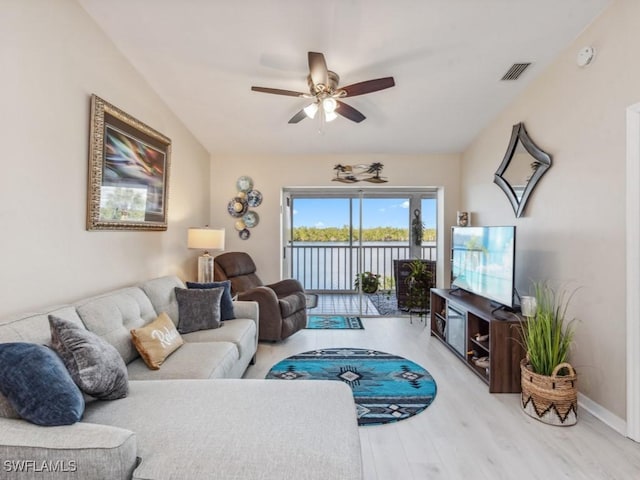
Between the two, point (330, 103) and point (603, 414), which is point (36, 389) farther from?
point (603, 414)

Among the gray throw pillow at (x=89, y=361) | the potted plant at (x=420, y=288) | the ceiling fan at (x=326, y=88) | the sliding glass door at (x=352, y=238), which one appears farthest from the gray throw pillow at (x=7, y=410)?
the potted plant at (x=420, y=288)

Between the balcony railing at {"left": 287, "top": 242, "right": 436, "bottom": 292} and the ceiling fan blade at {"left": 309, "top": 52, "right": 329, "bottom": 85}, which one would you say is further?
the balcony railing at {"left": 287, "top": 242, "right": 436, "bottom": 292}

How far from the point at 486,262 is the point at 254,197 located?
3.21m

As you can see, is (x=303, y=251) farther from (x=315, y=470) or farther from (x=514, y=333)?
(x=315, y=470)

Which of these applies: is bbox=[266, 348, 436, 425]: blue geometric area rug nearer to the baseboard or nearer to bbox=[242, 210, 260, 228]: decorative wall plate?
the baseboard

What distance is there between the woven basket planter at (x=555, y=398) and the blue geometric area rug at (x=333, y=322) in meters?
2.26

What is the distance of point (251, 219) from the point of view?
4.84 m

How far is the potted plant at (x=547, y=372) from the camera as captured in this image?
2.14 meters

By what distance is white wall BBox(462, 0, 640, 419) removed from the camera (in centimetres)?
212

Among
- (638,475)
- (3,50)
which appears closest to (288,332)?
(638,475)

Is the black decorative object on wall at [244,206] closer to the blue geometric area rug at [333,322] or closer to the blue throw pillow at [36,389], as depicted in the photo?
the blue geometric area rug at [333,322]

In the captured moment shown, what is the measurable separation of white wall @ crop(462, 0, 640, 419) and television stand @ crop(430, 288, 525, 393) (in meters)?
0.44

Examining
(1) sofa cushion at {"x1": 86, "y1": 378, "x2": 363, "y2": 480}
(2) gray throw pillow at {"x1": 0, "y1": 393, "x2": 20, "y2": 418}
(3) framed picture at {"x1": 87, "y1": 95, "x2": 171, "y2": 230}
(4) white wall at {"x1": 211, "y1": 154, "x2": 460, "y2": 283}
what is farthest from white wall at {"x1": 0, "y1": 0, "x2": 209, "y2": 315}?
(4) white wall at {"x1": 211, "y1": 154, "x2": 460, "y2": 283}

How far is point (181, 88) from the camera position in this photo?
3.28 m
